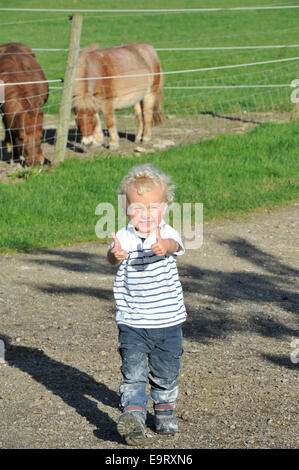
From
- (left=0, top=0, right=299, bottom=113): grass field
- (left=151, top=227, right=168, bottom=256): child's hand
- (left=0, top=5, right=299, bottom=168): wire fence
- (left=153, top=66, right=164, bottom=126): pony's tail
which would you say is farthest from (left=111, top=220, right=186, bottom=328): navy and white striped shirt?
(left=153, top=66, right=164, bottom=126): pony's tail

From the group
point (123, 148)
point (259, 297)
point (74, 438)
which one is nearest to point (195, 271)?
point (259, 297)

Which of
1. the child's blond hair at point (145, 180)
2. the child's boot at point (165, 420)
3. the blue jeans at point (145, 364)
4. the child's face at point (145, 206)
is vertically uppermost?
the child's blond hair at point (145, 180)

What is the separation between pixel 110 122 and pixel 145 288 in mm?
8231

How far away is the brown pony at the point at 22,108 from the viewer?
10.5 m

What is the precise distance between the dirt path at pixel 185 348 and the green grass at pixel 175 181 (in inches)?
21.5

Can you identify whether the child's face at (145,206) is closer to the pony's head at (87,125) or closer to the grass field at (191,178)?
the grass field at (191,178)

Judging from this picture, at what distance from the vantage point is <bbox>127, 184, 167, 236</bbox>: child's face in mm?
3699

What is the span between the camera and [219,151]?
1072 cm

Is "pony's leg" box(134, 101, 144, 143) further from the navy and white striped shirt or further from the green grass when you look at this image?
the navy and white striped shirt

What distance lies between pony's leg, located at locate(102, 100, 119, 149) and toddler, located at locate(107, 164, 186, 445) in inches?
317

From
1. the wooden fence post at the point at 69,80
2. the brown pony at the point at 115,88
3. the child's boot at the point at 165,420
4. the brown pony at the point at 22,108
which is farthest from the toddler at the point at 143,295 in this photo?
the brown pony at the point at 115,88

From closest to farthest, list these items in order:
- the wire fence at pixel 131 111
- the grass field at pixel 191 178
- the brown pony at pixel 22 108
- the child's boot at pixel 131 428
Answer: the child's boot at pixel 131 428, the grass field at pixel 191 178, the brown pony at pixel 22 108, the wire fence at pixel 131 111
